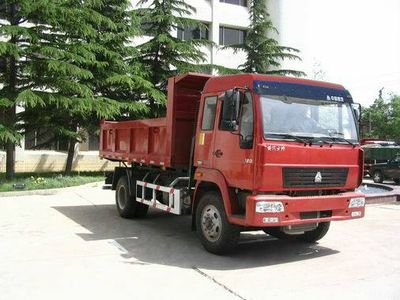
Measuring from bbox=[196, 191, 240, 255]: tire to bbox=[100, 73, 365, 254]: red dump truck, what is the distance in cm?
2

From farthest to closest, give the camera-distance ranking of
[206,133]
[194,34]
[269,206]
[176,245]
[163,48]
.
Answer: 1. [194,34]
2. [163,48]
3. [176,245]
4. [206,133]
5. [269,206]

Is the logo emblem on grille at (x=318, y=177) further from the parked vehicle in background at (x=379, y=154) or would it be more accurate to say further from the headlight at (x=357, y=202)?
the parked vehicle in background at (x=379, y=154)

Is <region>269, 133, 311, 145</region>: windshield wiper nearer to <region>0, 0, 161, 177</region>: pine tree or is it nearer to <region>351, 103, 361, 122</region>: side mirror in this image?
<region>351, 103, 361, 122</region>: side mirror

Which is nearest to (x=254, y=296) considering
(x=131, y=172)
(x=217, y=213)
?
(x=217, y=213)

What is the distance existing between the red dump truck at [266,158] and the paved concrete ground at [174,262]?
55 cm

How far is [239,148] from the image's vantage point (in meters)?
7.95

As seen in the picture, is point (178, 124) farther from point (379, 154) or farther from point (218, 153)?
point (379, 154)

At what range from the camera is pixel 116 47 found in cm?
2242

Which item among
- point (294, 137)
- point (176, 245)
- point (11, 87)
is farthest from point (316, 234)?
point (11, 87)

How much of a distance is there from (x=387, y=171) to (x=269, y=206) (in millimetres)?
21271

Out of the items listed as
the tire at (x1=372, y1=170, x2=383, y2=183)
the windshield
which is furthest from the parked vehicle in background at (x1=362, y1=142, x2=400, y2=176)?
the windshield

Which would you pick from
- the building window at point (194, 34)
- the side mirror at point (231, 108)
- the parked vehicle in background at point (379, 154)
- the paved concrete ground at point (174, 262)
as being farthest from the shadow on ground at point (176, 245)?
the building window at point (194, 34)

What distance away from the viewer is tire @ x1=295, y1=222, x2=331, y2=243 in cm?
937

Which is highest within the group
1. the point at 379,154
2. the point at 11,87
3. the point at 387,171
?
the point at 11,87
